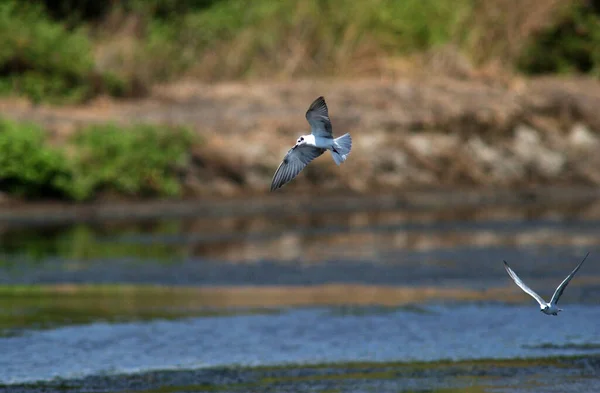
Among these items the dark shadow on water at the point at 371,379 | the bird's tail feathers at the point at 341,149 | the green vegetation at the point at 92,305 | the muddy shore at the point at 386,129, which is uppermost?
the muddy shore at the point at 386,129

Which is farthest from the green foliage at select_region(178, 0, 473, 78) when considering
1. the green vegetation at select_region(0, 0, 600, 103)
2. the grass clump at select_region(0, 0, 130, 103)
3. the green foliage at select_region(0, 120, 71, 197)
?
the green foliage at select_region(0, 120, 71, 197)

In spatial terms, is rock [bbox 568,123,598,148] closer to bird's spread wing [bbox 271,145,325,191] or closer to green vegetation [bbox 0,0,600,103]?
green vegetation [bbox 0,0,600,103]

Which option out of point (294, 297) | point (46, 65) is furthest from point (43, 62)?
point (294, 297)

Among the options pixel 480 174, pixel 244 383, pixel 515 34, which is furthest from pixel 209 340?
pixel 515 34

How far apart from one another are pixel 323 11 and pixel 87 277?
41.6ft

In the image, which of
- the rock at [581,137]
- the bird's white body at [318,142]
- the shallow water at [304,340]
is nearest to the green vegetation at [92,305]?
the shallow water at [304,340]

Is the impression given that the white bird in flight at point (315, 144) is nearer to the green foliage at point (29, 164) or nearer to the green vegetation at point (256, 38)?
the green foliage at point (29, 164)

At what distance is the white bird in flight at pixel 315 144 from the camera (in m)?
9.79

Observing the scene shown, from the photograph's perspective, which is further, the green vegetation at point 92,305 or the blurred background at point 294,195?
the green vegetation at point 92,305

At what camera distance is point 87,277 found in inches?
625

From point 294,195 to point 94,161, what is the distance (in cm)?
321

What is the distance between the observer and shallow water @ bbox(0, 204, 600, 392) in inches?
456

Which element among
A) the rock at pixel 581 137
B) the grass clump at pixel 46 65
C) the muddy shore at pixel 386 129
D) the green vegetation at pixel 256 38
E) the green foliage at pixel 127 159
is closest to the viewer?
the green foliage at pixel 127 159

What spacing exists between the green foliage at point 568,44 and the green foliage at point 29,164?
1173cm
